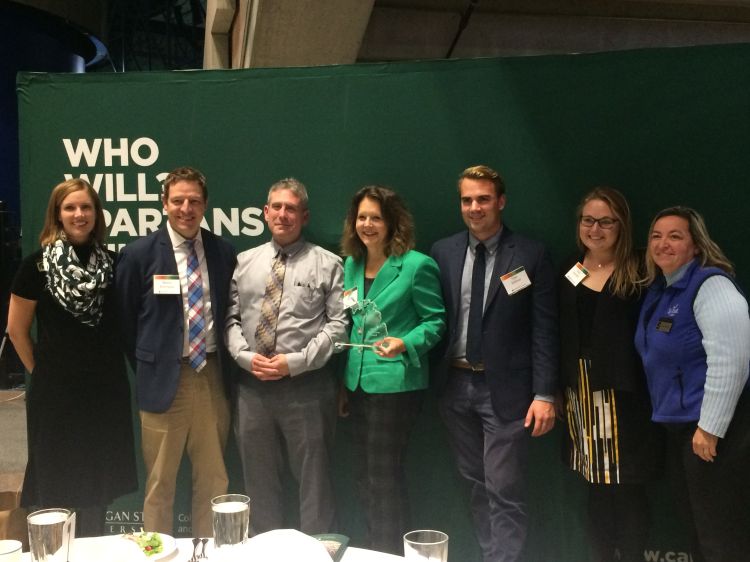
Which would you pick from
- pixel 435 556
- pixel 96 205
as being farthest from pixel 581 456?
pixel 96 205

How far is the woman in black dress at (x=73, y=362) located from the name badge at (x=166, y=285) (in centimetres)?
19

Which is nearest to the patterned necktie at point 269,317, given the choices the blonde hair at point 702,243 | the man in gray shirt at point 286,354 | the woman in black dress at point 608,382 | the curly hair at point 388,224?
the man in gray shirt at point 286,354

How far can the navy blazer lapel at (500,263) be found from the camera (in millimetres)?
2898

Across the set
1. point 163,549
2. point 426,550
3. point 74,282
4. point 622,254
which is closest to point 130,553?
point 163,549

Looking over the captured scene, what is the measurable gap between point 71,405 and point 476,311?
5.51 feet

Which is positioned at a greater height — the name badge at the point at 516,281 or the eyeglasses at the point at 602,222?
the eyeglasses at the point at 602,222

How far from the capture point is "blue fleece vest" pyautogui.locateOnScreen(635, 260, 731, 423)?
2.44 metres

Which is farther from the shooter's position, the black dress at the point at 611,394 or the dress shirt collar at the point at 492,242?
the dress shirt collar at the point at 492,242

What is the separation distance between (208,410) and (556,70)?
2166 mm

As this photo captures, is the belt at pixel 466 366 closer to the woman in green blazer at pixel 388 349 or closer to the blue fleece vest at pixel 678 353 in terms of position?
the woman in green blazer at pixel 388 349

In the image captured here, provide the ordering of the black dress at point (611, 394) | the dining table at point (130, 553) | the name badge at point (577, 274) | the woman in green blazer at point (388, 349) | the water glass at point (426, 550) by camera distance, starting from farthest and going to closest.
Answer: the woman in green blazer at point (388, 349) → the name badge at point (577, 274) → the black dress at point (611, 394) → the dining table at point (130, 553) → the water glass at point (426, 550)

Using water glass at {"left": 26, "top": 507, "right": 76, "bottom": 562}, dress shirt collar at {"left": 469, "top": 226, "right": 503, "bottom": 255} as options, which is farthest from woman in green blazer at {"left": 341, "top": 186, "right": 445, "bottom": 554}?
water glass at {"left": 26, "top": 507, "right": 76, "bottom": 562}

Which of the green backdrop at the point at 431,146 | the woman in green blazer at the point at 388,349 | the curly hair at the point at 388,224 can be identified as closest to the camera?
the woman in green blazer at the point at 388,349

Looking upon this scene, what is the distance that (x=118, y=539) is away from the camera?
1.52 m
